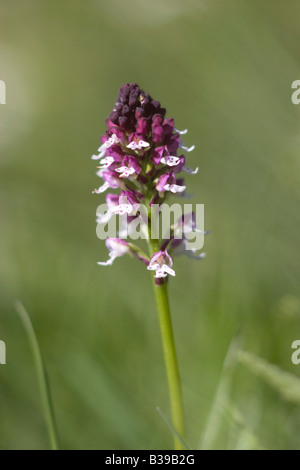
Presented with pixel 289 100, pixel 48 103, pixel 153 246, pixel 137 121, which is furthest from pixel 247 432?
pixel 48 103

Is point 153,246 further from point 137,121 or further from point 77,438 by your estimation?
point 77,438

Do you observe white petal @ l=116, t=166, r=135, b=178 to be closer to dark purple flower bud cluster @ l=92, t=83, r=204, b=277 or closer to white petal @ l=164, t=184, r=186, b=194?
dark purple flower bud cluster @ l=92, t=83, r=204, b=277

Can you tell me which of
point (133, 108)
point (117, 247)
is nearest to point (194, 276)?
point (117, 247)

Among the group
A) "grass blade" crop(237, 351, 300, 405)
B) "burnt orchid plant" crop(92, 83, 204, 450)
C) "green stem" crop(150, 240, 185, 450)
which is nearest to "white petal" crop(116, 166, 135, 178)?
"burnt orchid plant" crop(92, 83, 204, 450)

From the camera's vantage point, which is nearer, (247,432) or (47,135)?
(247,432)

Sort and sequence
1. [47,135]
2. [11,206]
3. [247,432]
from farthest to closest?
1. [47,135]
2. [11,206]
3. [247,432]

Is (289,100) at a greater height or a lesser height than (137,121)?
greater
